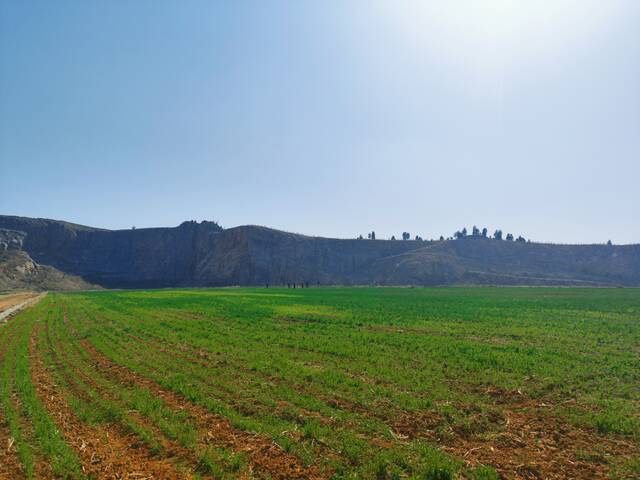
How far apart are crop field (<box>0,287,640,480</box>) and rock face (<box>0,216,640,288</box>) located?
4012 inches

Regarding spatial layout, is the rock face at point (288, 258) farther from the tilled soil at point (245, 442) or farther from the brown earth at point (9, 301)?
the tilled soil at point (245, 442)

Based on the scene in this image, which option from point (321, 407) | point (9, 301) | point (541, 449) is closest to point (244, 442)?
point (321, 407)

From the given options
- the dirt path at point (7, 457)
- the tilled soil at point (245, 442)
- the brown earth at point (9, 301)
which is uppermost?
the tilled soil at point (245, 442)

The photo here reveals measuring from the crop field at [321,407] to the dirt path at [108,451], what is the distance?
4 centimetres

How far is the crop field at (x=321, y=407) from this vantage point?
8.08m

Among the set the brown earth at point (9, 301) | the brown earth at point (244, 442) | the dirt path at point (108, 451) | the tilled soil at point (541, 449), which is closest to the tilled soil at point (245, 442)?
the brown earth at point (244, 442)

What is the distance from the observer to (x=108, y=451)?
344 inches

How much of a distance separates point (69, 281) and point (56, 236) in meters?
41.5

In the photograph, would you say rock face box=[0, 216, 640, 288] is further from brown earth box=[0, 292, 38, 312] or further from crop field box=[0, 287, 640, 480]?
crop field box=[0, 287, 640, 480]

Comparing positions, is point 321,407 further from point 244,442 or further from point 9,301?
point 9,301

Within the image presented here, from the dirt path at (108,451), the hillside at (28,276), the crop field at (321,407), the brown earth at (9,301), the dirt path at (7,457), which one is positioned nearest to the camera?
the dirt path at (108,451)

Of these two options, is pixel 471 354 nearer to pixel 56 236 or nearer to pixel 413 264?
pixel 413 264

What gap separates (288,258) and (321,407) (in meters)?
121

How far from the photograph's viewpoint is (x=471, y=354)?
17781mm
